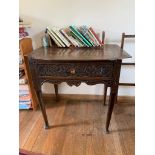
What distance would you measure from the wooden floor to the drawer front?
56 cm

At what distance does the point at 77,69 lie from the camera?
5.60ft

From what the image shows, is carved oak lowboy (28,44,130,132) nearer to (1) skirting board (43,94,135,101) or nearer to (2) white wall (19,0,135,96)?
(2) white wall (19,0,135,96)

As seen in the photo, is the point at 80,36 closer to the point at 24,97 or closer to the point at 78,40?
the point at 78,40

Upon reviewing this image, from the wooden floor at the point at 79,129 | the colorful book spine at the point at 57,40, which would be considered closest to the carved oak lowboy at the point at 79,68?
the wooden floor at the point at 79,129

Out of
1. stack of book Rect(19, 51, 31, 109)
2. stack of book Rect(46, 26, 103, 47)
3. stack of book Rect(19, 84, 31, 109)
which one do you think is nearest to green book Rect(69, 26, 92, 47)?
stack of book Rect(46, 26, 103, 47)

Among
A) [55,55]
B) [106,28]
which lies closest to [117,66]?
[55,55]

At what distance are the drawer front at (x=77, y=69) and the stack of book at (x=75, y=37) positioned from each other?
52 centimetres

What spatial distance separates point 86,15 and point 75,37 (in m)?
0.32

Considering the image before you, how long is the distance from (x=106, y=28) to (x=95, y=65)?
0.80 meters

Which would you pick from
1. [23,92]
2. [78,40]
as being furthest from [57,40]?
[23,92]

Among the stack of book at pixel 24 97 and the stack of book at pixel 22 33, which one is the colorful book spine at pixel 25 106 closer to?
the stack of book at pixel 24 97

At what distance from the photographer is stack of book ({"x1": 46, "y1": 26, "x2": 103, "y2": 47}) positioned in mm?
2139
